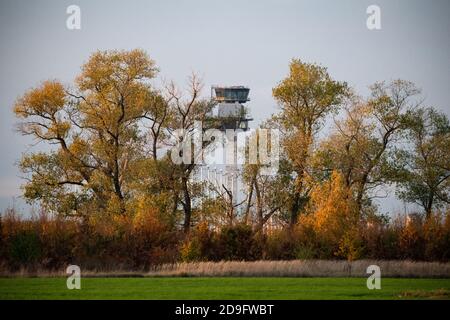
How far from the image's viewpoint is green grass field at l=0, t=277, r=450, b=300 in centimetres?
2842

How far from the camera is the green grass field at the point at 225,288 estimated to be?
2842 cm

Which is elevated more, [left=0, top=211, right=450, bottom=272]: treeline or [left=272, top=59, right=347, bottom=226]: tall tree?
[left=272, top=59, right=347, bottom=226]: tall tree

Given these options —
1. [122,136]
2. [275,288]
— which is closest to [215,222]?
[122,136]

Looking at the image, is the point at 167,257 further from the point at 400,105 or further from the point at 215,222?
the point at 400,105

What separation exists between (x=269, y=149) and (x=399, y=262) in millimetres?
18109
